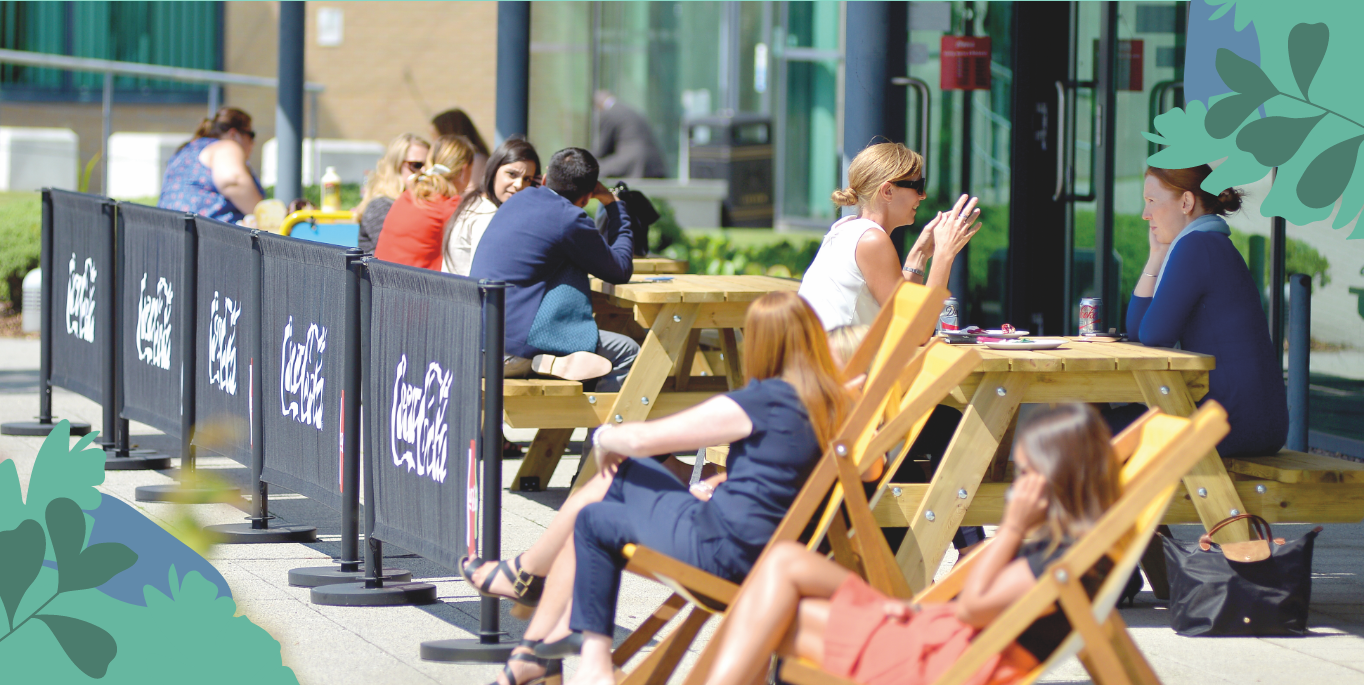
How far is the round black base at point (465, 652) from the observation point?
4.49 metres

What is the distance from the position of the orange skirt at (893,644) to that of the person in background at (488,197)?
367 centimetres

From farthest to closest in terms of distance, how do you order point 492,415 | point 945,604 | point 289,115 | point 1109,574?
point 289,115, point 492,415, point 945,604, point 1109,574

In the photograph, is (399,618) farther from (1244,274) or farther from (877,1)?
(877,1)

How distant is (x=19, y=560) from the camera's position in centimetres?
377

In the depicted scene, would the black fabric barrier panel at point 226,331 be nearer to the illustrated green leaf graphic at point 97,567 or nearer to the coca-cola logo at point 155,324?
the coca-cola logo at point 155,324

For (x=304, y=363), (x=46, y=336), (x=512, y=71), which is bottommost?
(x=46, y=336)

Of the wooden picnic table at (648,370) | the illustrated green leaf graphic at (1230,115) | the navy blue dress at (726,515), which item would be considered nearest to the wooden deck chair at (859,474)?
the navy blue dress at (726,515)

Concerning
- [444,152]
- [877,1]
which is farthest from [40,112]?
[877,1]

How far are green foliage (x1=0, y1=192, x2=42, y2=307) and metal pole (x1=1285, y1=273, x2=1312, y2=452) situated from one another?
9874 millimetres

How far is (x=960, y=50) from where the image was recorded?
8.88m

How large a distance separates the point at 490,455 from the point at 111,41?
18168 millimetres

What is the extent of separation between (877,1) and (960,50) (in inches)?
75.6

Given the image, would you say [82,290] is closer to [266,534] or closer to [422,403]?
[266,534]

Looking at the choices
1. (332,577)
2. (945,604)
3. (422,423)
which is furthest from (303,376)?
(945,604)
